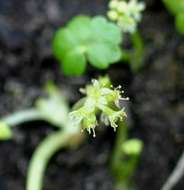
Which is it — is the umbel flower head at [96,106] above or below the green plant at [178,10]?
below

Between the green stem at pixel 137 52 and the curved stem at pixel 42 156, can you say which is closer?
the curved stem at pixel 42 156

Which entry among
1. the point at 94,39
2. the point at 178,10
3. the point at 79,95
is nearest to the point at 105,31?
the point at 94,39

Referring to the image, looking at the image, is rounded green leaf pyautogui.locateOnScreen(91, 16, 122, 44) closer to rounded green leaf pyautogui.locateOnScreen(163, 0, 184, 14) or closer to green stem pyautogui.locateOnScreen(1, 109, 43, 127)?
rounded green leaf pyautogui.locateOnScreen(163, 0, 184, 14)

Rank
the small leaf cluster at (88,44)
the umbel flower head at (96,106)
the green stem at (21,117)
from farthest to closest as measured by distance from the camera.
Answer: the green stem at (21,117) < the small leaf cluster at (88,44) < the umbel flower head at (96,106)

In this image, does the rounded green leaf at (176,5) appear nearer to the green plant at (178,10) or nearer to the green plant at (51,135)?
the green plant at (178,10)

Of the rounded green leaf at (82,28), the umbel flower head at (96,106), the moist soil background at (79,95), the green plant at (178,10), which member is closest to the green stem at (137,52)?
the moist soil background at (79,95)

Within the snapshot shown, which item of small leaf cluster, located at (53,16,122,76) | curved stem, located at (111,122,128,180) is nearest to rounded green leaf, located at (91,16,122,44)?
small leaf cluster, located at (53,16,122,76)

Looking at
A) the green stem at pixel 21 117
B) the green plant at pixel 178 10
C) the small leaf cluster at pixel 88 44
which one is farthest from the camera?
the green stem at pixel 21 117

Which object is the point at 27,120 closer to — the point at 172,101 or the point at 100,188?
the point at 100,188

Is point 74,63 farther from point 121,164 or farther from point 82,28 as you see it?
point 121,164
